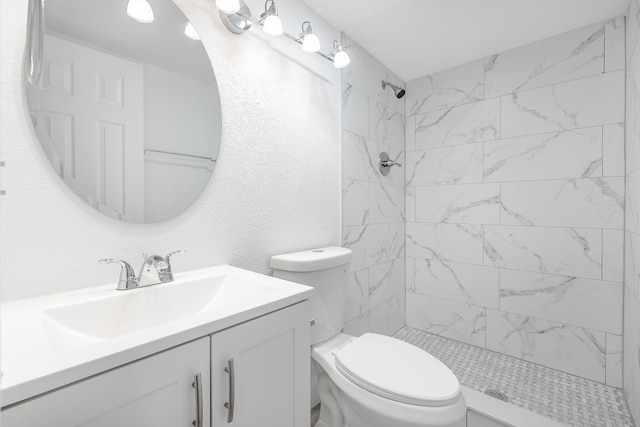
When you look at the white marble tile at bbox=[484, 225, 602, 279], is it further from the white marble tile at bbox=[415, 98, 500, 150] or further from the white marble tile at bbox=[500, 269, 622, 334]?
the white marble tile at bbox=[415, 98, 500, 150]

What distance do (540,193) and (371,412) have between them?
1734mm

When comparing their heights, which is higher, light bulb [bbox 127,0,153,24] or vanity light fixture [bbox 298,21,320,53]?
vanity light fixture [bbox 298,21,320,53]

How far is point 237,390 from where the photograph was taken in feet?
2.33

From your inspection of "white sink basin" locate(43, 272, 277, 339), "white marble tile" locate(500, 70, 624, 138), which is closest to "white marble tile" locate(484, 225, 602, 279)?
"white marble tile" locate(500, 70, 624, 138)

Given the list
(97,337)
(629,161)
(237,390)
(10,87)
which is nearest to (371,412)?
(237,390)

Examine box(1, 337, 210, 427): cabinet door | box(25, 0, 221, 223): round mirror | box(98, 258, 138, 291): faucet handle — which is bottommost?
box(1, 337, 210, 427): cabinet door

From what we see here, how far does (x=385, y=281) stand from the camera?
2213 mm

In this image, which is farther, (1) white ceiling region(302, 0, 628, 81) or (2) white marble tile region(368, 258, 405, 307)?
(2) white marble tile region(368, 258, 405, 307)

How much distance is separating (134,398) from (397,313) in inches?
84.1

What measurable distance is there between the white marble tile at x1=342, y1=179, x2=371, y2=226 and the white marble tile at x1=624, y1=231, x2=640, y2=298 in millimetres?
1321

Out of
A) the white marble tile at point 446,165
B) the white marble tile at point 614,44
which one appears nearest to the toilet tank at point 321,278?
the white marble tile at point 446,165

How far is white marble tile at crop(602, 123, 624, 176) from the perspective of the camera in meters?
1.66

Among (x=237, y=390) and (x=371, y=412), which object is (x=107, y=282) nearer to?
(x=237, y=390)

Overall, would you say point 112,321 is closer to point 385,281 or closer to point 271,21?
point 271,21
